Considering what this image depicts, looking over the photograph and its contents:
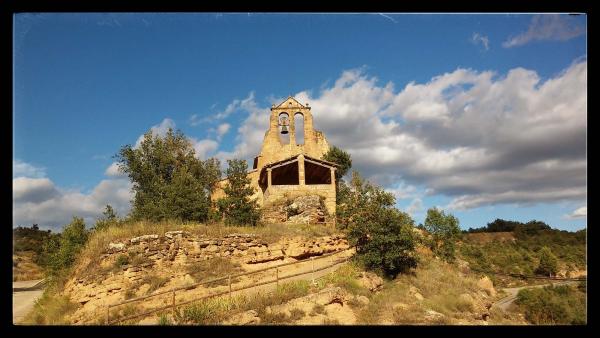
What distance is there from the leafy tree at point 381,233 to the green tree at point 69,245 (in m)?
14.6

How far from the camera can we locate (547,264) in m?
57.9

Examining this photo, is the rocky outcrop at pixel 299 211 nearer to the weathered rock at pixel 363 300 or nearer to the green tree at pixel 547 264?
the weathered rock at pixel 363 300

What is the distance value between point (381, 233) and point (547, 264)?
51.5 metres

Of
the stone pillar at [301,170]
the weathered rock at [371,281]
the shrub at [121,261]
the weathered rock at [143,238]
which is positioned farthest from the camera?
the stone pillar at [301,170]

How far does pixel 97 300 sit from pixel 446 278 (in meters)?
16.8

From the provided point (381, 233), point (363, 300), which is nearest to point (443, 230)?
point (381, 233)

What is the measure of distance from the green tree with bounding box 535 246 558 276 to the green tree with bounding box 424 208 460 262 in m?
29.8

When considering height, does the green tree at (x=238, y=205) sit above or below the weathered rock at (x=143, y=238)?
above

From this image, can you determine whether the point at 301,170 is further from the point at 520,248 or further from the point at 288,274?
the point at 520,248

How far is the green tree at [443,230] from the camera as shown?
3503cm

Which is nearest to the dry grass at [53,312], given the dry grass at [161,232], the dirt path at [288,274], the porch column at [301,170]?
the dry grass at [161,232]

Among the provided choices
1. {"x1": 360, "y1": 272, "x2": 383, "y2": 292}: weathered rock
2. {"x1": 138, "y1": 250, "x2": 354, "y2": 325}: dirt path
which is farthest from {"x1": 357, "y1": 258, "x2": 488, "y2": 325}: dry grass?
{"x1": 138, "y1": 250, "x2": 354, "y2": 325}: dirt path

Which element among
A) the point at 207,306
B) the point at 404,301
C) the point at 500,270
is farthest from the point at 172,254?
the point at 500,270

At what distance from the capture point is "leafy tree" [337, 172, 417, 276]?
61.8ft
